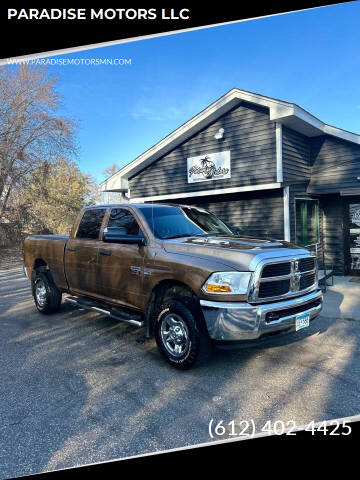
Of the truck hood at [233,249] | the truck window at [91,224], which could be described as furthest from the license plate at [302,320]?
the truck window at [91,224]

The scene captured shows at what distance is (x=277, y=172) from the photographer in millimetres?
9148

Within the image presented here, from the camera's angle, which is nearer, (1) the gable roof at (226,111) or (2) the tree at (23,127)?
(1) the gable roof at (226,111)

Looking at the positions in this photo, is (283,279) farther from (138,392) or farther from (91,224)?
(91,224)

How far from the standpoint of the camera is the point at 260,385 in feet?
11.6

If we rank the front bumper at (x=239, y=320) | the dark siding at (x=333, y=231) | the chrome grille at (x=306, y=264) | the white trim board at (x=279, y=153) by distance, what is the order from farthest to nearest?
the dark siding at (x=333, y=231), the white trim board at (x=279, y=153), the chrome grille at (x=306, y=264), the front bumper at (x=239, y=320)

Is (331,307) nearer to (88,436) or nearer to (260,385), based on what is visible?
(260,385)

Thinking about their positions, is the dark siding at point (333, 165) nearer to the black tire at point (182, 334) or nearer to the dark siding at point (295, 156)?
the dark siding at point (295, 156)

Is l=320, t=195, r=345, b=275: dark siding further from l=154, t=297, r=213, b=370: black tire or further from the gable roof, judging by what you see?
l=154, t=297, r=213, b=370: black tire

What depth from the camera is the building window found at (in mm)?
9898

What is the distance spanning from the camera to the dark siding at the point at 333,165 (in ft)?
31.0

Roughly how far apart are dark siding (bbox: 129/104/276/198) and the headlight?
6.46 metres

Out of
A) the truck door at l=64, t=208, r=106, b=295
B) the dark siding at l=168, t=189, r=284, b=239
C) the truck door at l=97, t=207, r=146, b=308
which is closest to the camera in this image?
the truck door at l=97, t=207, r=146, b=308

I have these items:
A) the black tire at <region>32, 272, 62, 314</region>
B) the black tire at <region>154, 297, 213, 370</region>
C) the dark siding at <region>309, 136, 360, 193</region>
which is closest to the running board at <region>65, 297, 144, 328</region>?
the black tire at <region>154, 297, 213, 370</region>

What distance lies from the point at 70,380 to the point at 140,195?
384 inches
